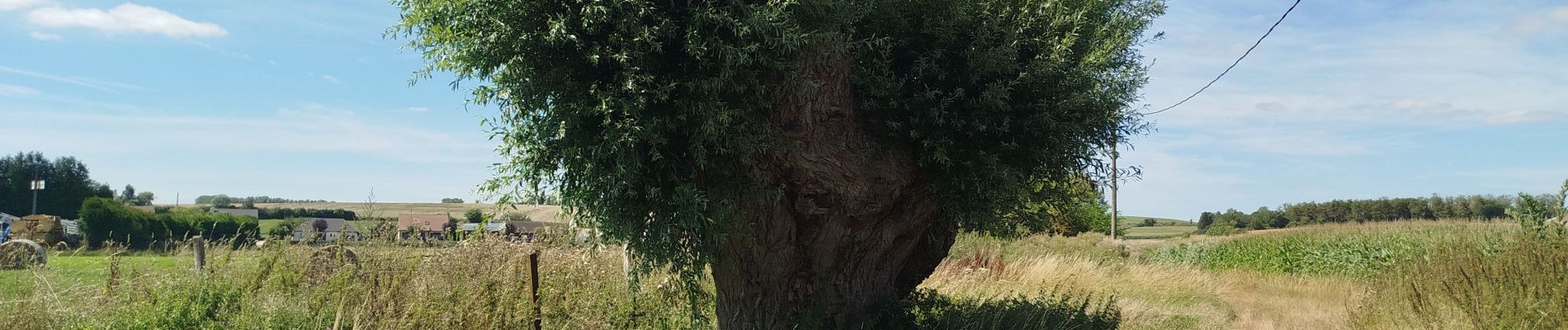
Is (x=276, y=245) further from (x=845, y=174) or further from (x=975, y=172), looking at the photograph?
(x=975, y=172)

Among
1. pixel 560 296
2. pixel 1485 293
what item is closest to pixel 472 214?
pixel 560 296

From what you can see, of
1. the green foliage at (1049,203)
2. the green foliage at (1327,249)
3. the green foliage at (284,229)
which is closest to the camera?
the green foliage at (284,229)

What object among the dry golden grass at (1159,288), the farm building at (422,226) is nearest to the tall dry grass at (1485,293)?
the dry golden grass at (1159,288)

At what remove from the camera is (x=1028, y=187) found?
7.16m

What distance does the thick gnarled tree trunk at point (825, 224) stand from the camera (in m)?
6.08

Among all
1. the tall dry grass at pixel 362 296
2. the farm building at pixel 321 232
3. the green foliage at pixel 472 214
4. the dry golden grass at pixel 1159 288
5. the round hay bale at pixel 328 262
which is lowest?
the dry golden grass at pixel 1159 288

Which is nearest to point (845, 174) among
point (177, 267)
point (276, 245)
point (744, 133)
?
point (744, 133)

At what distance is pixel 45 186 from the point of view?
63.5 meters

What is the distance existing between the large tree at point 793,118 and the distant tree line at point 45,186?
7566cm

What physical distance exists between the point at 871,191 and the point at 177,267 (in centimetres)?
568

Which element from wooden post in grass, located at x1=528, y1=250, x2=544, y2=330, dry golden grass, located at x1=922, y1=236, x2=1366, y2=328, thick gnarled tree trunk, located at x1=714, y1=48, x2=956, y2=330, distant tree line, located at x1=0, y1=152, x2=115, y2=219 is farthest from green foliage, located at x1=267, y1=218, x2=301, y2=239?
distant tree line, located at x1=0, y1=152, x2=115, y2=219

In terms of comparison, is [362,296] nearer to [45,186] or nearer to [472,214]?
[472,214]

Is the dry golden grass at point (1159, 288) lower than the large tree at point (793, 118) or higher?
lower

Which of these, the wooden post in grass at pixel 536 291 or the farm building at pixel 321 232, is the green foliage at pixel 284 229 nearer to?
the farm building at pixel 321 232
